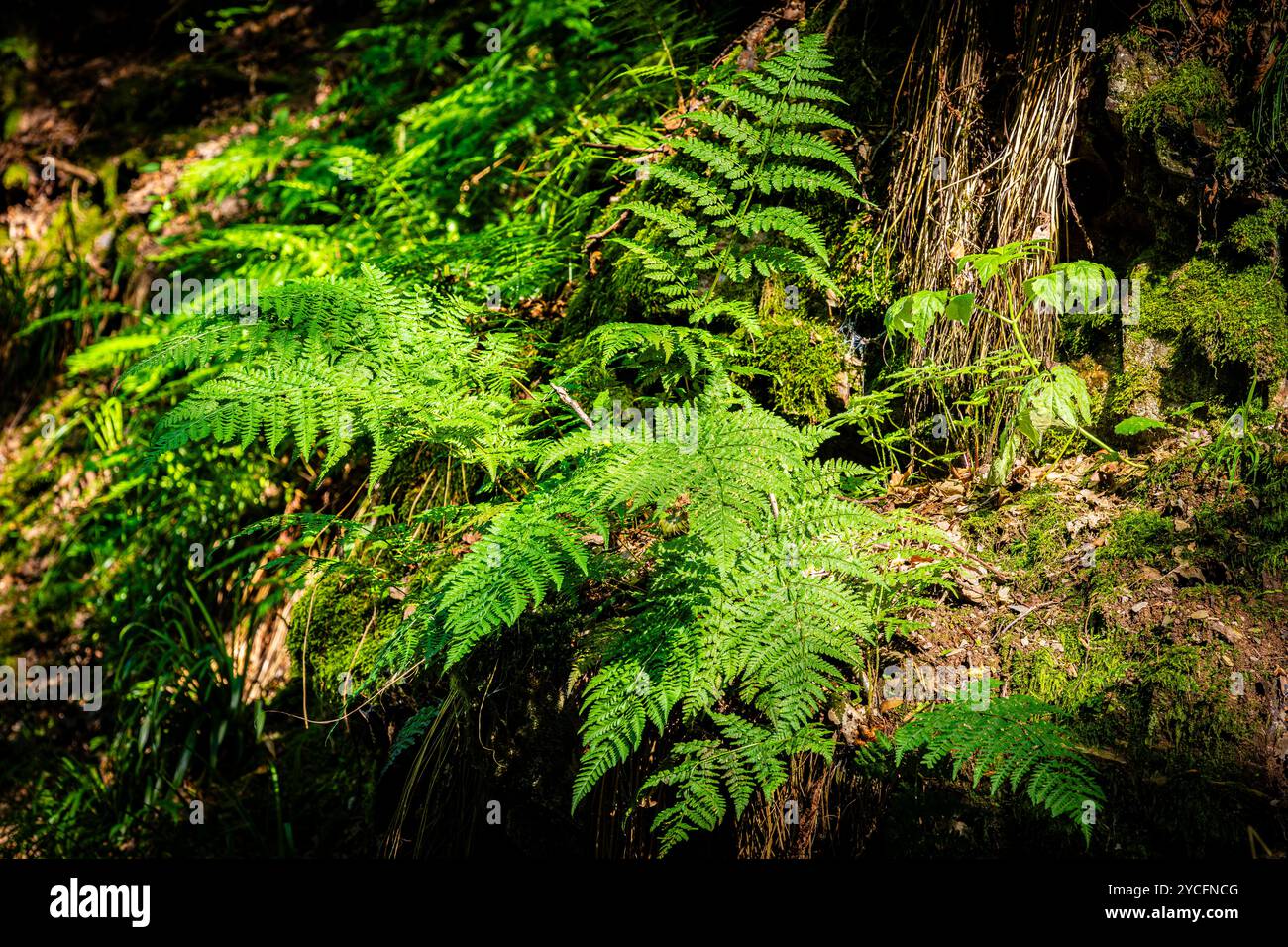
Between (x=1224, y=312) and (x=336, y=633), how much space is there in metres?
3.30

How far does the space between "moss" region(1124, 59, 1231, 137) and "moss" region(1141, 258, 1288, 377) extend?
44cm

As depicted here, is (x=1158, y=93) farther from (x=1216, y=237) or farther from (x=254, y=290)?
(x=254, y=290)

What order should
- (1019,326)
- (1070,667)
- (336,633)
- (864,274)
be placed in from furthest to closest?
(336,633) → (864,274) → (1019,326) → (1070,667)

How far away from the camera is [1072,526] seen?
8.40 ft

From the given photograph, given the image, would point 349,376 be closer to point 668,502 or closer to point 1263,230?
point 668,502

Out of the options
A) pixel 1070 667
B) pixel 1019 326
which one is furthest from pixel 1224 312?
pixel 1070 667

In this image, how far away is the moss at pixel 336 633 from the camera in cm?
303

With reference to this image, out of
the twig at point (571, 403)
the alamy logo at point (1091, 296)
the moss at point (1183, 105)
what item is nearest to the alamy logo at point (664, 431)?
the twig at point (571, 403)
